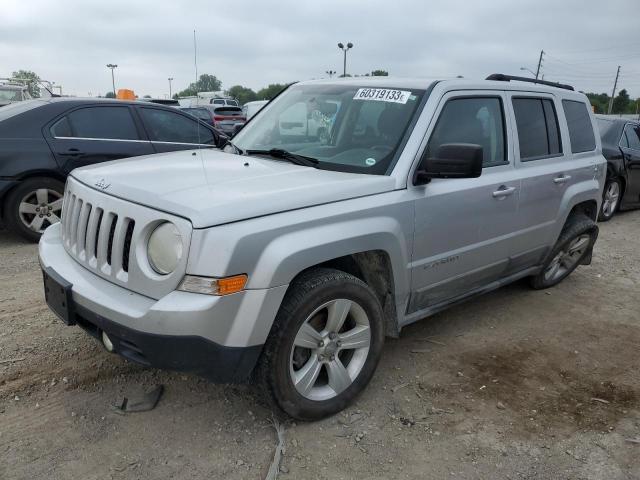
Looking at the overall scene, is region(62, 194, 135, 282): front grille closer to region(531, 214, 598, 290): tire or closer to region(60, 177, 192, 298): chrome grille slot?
region(60, 177, 192, 298): chrome grille slot

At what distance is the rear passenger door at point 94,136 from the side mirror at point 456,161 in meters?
4.44

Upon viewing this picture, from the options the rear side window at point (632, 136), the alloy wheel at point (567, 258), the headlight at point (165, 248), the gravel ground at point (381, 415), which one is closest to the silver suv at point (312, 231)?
the headlight at point (165, 248)

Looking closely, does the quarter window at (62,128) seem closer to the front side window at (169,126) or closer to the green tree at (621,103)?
the front side window at (169,126)

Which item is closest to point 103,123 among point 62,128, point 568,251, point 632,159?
point 62,128

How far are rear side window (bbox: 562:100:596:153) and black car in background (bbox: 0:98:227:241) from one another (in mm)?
3377

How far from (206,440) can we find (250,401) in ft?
1.30

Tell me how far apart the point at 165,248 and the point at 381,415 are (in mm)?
1523

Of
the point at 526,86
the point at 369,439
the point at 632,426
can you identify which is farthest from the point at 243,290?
the point at 526,86

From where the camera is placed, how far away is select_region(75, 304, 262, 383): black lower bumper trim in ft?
7.72

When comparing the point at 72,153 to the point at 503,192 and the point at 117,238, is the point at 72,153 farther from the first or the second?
the point at 503,192

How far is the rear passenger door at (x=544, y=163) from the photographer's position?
13.2 ft

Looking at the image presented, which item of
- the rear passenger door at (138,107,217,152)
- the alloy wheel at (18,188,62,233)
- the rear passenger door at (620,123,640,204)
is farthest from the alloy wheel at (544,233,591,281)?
the alloy wheel at (18,188,62,233)

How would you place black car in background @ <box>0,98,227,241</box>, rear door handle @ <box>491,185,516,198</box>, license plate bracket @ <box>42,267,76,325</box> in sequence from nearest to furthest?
license plate bracket @ <box>42,267,76,325</box> < rear door handle @ <box>491,185,516,198</box> < black car in background @ <box>0,98,227,241</box>

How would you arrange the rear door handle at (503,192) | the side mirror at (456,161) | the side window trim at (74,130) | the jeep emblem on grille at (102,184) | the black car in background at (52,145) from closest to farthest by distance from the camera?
the jeep emblem on grille at (102,184)
the side mirror at (456,161)
the rear door handle at (503,192)
the black car in background at (52,145)
the side window trim at (74,130)
